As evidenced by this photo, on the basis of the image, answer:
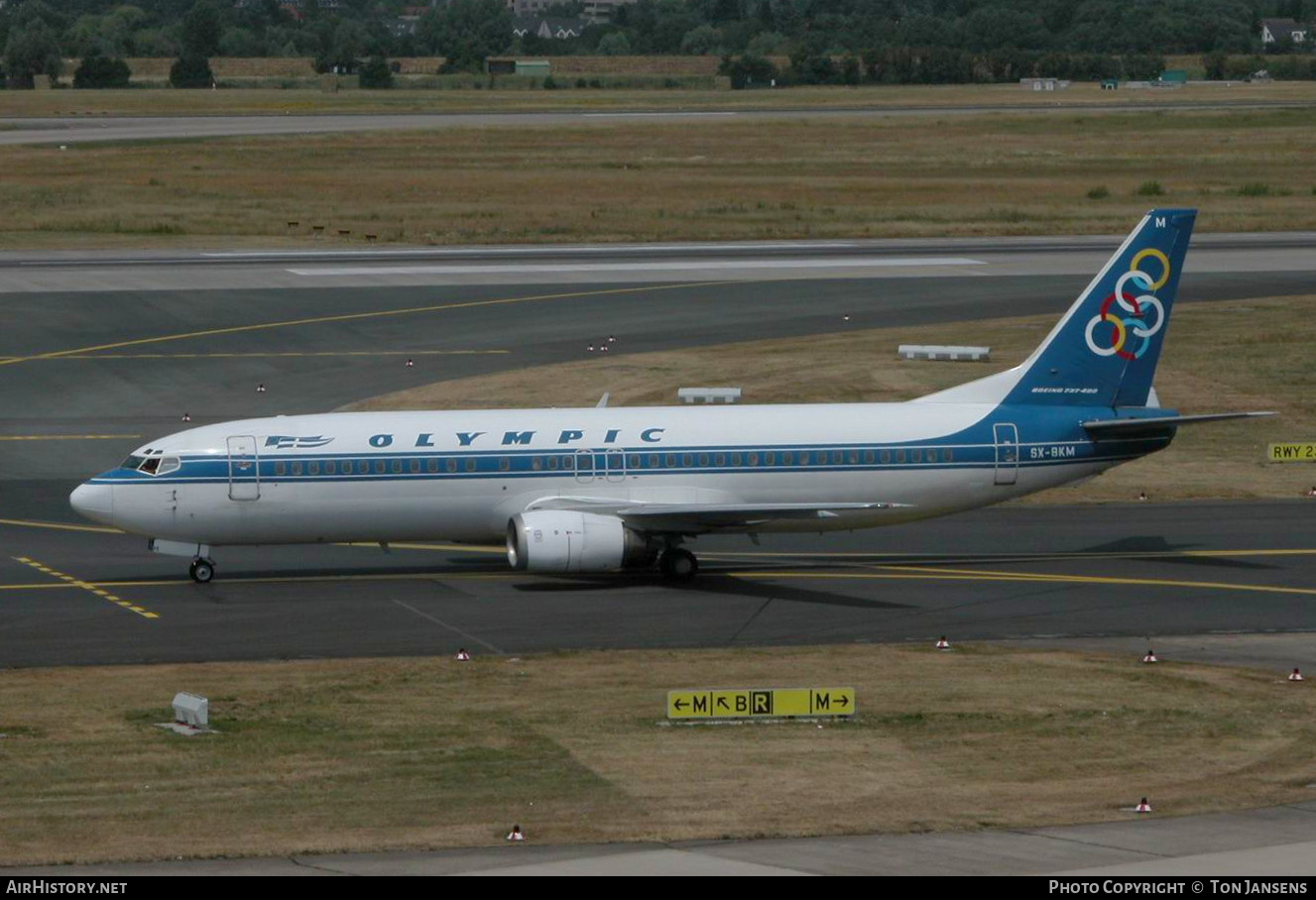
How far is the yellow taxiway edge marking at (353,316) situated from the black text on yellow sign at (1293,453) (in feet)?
123

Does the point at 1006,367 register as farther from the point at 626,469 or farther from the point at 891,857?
the point at 891,857

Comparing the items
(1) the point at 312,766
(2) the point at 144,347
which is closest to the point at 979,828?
(1) the point at 312,766

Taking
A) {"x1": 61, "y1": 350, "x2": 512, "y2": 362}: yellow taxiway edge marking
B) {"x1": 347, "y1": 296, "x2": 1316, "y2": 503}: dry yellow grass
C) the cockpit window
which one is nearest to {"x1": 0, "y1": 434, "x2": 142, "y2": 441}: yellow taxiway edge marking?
{"x1": 347, "y1": 296, "x2": 1316, "y2": 503}: dry yellow grass

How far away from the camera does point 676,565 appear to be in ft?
151

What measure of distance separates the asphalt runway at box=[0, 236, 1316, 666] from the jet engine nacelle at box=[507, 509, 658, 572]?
2.90ft

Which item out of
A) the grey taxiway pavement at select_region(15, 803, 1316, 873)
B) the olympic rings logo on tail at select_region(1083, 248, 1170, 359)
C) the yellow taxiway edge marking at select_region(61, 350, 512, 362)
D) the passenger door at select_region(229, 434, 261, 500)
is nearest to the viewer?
the grey taxiway pavement at select_region(15, 803, 1316, 873)

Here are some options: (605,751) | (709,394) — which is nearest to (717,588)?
(605,751)

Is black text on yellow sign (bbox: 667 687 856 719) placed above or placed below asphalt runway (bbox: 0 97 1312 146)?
below

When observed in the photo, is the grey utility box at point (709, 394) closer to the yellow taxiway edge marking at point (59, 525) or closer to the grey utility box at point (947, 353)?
the grey utility box at point (947, 353)

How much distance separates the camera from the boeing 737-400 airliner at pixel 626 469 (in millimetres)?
44875

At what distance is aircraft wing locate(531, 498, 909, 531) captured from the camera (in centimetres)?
4438

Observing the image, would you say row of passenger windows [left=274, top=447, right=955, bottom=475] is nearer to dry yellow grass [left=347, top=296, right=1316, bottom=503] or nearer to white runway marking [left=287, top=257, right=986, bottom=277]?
dry yellow grass [left=347, top=296, right=1316, bottom=503]

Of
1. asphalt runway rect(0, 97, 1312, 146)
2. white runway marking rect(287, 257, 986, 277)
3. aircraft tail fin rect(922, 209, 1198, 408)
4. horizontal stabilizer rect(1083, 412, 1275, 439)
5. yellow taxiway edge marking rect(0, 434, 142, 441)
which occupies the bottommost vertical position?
yellow taxiway edge marking rect(0, 434, 142, 441)

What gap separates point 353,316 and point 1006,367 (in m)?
28.9
